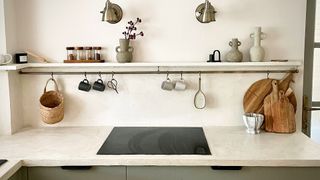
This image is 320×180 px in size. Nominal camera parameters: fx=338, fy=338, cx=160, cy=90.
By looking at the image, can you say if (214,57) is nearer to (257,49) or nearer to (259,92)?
(257,49)

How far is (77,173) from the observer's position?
168 centimetres

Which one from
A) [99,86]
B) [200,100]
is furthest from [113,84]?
[200,100]

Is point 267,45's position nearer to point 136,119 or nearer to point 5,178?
point 136,119

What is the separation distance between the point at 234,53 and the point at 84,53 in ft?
3.14

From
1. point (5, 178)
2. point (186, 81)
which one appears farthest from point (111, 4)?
point (5, 178)

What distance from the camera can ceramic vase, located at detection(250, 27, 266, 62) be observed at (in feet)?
6.82

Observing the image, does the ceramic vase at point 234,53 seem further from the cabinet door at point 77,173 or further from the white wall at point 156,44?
the cabinet door at point 77,173

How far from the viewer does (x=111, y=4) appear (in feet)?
6.91

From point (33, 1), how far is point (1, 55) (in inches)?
17.1

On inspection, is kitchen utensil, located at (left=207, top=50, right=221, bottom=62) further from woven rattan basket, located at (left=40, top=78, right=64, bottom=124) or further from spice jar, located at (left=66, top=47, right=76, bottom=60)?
woven rattan basket, located at (left=40, top=78, right=64, bottom=124)

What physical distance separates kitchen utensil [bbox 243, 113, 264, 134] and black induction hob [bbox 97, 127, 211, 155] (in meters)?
0.29

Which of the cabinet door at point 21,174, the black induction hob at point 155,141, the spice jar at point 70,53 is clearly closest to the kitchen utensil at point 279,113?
the black induction hob at point 155,141

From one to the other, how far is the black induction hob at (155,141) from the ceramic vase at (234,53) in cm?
49

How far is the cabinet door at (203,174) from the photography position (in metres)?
1.66
